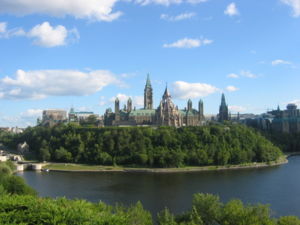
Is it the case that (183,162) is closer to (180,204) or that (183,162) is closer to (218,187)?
(218,187)

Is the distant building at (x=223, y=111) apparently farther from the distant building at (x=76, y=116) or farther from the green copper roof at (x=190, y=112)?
the distant building at (x=76, y=116)

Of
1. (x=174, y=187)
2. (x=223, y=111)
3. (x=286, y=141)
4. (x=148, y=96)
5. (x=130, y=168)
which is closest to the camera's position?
(x=174, y=187)

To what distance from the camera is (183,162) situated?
64812mm

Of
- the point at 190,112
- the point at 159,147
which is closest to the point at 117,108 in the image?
the point at 190,112

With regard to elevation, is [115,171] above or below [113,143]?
below

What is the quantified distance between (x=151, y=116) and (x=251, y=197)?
216 ft

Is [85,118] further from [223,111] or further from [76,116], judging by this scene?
[223,111]

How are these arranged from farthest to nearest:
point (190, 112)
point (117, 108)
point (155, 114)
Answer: point (117, 108), point (190, 112), point (155, 114)

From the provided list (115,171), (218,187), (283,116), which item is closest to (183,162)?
(115,171)

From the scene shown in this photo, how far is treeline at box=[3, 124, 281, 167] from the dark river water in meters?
8.08

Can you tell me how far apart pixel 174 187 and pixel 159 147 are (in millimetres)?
25744

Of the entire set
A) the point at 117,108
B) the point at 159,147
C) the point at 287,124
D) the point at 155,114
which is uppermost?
the point at 117,108

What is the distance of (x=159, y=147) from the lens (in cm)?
6875

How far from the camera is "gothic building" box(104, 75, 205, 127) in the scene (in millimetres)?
88875
